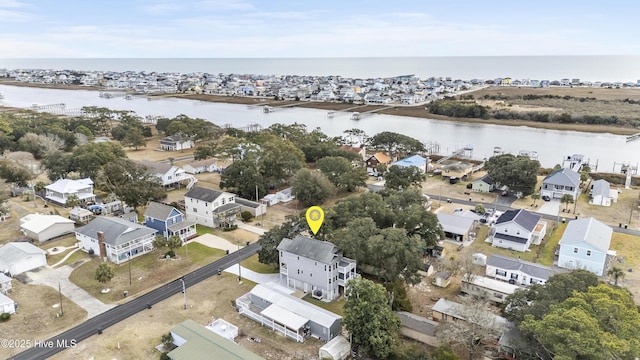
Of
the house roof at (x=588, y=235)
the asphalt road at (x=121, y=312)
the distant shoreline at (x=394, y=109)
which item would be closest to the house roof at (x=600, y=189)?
the house roof at (x=588, y=235)

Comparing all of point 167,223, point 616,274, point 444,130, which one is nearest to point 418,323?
point 616,274

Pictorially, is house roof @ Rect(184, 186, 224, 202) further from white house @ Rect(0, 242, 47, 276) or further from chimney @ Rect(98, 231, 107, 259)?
white house @ Rect(0, 242, 47, 276)

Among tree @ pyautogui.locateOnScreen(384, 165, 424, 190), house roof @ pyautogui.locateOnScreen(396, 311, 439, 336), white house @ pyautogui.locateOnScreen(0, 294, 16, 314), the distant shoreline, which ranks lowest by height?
white house @ pyautogui.locateOnScreen(0, 294, 16, 314)

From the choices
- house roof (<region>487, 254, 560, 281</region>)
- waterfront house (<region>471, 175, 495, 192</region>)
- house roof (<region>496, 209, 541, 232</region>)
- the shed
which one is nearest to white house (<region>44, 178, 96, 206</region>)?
the shed

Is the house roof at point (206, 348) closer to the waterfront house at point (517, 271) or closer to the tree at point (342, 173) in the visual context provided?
the waterfront house at point (517, 271)

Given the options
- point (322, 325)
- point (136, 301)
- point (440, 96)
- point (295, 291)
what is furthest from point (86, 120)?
point (440, 96)
